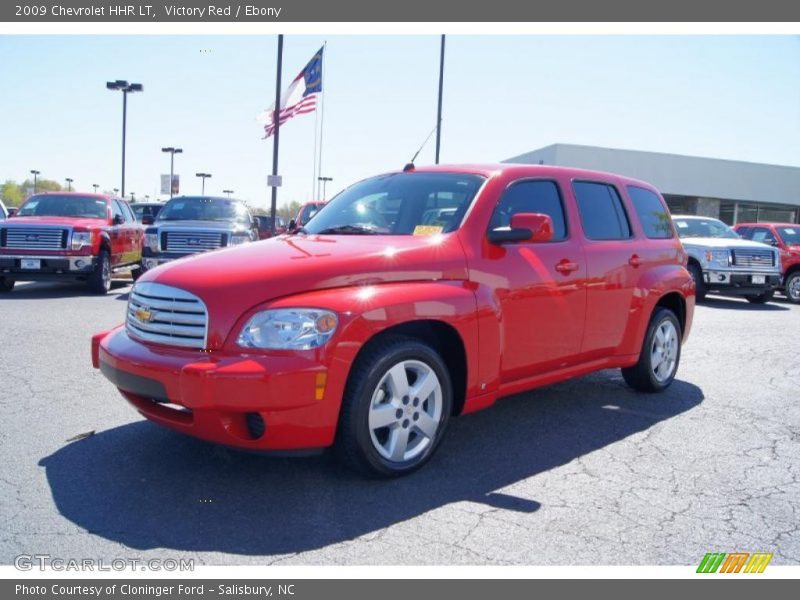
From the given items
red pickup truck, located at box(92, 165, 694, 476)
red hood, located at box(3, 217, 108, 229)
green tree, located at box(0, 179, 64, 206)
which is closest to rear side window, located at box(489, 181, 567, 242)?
red pickup truck, located at box(92, 165, 694, 476)

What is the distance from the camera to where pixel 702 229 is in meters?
15.2

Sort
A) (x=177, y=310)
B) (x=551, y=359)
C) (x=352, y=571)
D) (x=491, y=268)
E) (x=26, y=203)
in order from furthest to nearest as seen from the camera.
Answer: (x=26, y=203) < (x=551, y=359) < (x=491, y=268) < (x=177, y=310) < (x=352, y=571)

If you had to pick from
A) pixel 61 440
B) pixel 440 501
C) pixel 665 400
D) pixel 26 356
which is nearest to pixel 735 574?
pixel 440 501

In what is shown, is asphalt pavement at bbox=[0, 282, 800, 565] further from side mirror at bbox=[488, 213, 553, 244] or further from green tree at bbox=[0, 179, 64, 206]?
green tree at bbox=[0, 179, 64, 206]

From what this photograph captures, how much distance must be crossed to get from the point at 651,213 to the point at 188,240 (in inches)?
345

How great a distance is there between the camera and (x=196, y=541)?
3.05 m

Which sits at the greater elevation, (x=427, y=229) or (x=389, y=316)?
(x=427, y=229)

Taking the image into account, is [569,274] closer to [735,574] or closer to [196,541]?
[735,574]

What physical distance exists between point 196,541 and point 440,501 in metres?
1.23

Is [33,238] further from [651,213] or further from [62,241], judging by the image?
[651,213]

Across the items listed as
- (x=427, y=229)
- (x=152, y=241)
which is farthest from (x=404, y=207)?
(x=152, y=241)

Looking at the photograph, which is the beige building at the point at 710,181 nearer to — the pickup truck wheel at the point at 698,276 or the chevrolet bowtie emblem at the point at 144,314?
the pickup truck wheel at the point at 698,276

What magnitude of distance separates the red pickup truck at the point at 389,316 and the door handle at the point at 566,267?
2 centimetres

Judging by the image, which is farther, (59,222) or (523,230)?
(59,222)
